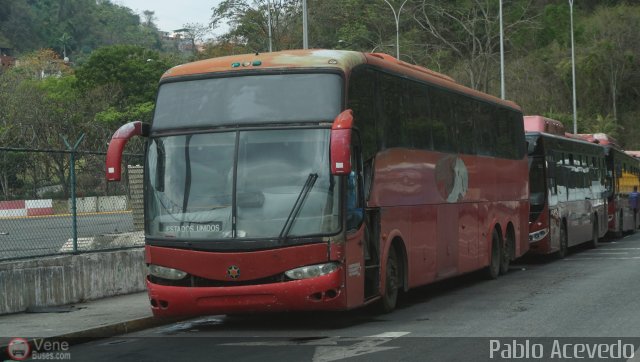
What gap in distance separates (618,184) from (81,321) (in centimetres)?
2611

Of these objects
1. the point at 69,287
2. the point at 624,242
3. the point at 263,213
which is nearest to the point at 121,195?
the point at 69,287

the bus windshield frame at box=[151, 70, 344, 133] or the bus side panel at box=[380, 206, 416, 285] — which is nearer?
the bus windshield frame at box=[151, 70, 344, 133]

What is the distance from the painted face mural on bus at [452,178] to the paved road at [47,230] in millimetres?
5384

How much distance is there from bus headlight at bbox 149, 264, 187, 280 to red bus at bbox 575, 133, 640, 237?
73.7 ft

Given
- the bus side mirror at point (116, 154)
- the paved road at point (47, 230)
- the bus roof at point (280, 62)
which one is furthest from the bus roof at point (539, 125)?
the bus side mirror at point (116, 154)

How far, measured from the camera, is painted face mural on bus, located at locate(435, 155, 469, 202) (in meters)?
16.0

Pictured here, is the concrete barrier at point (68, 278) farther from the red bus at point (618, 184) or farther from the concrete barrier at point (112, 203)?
the red bus at point (618, 184)

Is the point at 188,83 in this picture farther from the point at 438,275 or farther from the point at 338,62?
the point at 438,275

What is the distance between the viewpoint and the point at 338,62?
39.9ft

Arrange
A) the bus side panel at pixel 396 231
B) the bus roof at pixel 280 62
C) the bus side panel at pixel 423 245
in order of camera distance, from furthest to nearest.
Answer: the bus side panel at pixel 423 245 → the bus side panel at pixel 396 231 → the bus roof at pixel 280 62

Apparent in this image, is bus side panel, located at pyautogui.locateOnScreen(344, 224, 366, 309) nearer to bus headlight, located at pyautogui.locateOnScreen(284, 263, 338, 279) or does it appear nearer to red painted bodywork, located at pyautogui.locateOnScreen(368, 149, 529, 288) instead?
bus headlight, located at pyautogui.locateOnScreen(284, 263, 338, 279)

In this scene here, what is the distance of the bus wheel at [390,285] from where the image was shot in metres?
13.4

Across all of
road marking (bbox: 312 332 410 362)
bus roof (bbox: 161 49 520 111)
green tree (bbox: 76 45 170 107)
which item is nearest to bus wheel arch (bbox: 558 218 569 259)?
bus roof (bbox: 161 49 520 111)

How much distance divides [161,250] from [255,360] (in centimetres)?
266
